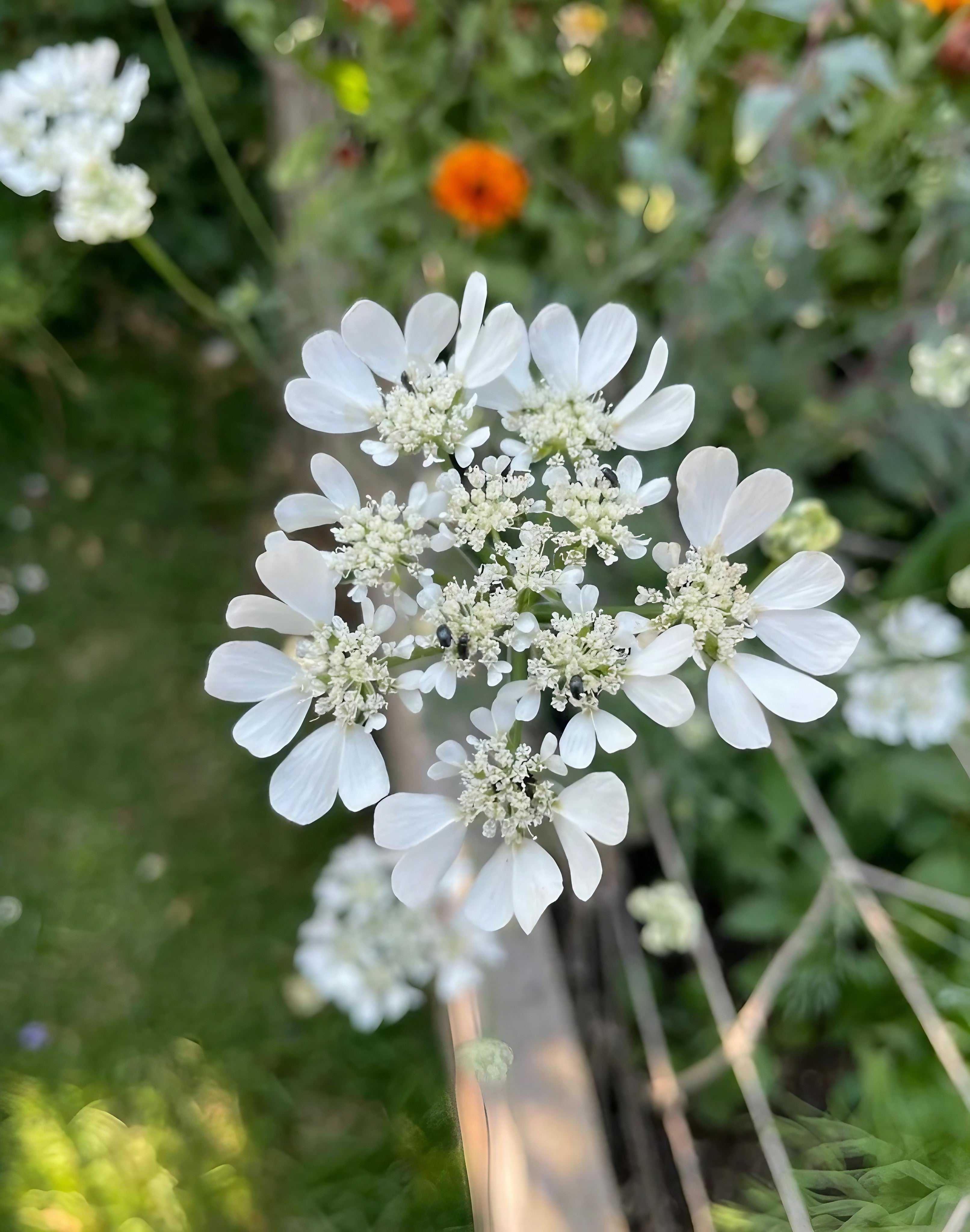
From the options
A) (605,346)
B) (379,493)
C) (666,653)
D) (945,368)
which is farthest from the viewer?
(379,493)

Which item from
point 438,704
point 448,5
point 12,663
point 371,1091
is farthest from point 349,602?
point 448,5

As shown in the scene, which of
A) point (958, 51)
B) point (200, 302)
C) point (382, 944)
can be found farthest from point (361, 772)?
point (200, 302)

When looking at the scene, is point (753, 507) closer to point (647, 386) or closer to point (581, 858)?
point (647, 386)

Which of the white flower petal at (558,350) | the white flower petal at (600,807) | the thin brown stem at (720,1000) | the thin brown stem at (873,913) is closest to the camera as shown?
the white flower petal at (600,807)

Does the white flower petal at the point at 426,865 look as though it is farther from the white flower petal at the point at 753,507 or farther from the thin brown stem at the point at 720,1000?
the thin brown stem at the point at 720,1000

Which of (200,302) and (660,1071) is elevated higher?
(200,302)

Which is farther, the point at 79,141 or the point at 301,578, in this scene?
the point at 79,141

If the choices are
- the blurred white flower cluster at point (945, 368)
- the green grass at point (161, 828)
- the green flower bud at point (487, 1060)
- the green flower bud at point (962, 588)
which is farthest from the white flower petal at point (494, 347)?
the green grass at point (161, 828)
